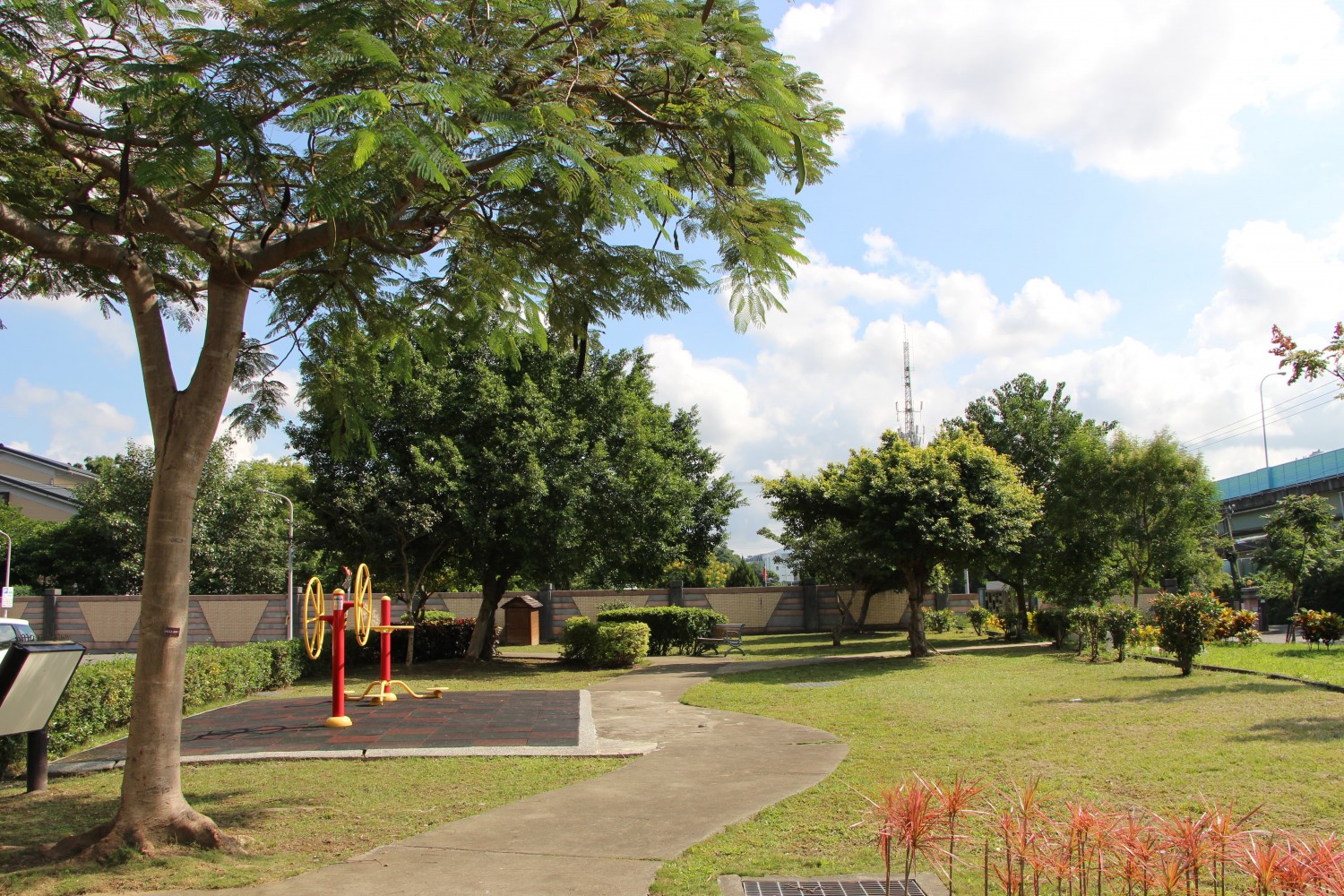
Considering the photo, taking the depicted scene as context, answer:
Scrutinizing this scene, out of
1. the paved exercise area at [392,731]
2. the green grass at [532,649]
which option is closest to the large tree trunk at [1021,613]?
the green grass at [532,649]

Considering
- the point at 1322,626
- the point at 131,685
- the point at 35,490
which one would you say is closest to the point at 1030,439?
the point at 1322,626

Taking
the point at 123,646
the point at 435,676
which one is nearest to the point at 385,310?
the point at 435,676

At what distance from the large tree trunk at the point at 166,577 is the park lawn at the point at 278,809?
0.21 meters

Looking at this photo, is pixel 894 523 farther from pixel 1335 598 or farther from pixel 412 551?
pixel 1335 598

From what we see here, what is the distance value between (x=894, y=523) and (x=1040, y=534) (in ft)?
28.8

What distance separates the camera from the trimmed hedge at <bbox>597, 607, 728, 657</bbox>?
23.4 meters

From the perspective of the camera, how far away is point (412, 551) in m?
20.4

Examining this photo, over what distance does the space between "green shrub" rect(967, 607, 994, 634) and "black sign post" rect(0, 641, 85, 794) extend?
27.9 m

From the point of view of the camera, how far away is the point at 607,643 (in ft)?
65.8

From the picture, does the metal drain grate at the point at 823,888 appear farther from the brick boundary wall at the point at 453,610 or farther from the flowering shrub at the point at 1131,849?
the brick boundary wall at the point at 453,610

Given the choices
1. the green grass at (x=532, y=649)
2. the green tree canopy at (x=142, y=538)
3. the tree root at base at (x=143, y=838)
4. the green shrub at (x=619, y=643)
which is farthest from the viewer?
the green tree canopy at (x=142, y=538)

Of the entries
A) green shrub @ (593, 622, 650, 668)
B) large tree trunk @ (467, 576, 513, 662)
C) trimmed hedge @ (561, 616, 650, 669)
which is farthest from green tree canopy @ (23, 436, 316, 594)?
green shrub @ (593, 622, 650, 668)

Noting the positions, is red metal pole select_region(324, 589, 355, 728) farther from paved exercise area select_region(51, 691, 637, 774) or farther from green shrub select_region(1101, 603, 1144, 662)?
green shrub select_region(1101, 603, 1144, 662)

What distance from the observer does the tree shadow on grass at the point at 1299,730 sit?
27.5ft
